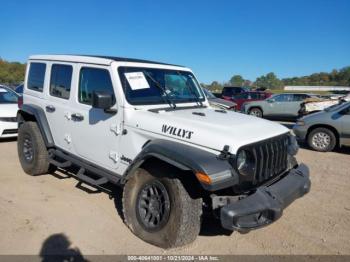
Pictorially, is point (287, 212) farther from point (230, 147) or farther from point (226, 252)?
point (230, 147)

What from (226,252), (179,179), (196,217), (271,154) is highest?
(271,154)

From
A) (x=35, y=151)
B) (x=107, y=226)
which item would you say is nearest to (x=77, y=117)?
(x=35, y=151)

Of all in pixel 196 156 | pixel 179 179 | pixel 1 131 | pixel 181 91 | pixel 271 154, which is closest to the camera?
pixel 196 156

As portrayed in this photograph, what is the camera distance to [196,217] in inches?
133

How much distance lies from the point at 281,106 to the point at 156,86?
1450 centimetres

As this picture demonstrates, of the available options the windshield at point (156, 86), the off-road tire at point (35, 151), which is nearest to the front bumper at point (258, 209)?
the windshield at point (156, 86)

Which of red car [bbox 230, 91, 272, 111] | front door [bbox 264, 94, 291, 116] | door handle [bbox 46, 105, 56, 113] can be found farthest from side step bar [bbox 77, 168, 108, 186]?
red car [bbox 230, 91, 272, 111]

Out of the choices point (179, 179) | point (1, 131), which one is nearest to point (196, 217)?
point (179, 179)

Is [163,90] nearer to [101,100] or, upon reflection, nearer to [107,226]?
[101,100]

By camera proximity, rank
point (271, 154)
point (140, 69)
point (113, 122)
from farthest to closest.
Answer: point (140, 69)
point (113, 122)
point (271, 154)

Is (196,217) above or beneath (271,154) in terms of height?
beneath

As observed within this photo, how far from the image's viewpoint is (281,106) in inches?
696

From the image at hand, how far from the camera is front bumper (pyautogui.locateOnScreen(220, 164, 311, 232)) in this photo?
305cm

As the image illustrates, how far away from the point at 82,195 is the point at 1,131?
5.13 m
